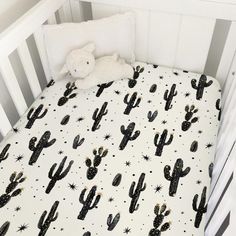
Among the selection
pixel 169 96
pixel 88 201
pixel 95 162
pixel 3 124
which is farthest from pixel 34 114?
pixel 169 96

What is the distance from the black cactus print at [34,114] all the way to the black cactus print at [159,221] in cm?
59

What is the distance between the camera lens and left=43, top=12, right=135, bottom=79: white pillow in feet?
4.04

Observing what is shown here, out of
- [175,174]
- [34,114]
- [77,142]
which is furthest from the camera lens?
[34,114]

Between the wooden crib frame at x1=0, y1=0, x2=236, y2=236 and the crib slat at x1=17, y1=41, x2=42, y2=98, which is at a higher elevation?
the wooden crib frame at x1=0, y1=0, x2=236, y2=236

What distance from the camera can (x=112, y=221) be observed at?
92cm

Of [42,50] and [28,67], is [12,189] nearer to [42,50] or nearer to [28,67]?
[28,67]

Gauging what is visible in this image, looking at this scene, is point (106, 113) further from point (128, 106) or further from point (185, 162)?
point (185, 162)

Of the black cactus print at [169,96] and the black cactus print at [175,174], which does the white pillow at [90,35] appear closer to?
the black cactus print at [169,96]

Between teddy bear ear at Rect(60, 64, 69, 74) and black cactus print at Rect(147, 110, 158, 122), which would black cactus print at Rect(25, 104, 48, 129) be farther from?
black cactus print at Rect(147, 110, 158, 122)

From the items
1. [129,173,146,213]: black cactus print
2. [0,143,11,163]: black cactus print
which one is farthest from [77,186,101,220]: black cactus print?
[0,143,11,163]: black cactus print

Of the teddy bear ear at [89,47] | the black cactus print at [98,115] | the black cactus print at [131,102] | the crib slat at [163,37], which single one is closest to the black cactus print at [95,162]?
the black cactus print at [98,115]

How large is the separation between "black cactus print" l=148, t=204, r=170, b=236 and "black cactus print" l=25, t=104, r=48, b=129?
59cm

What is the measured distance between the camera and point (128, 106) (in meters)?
1.24

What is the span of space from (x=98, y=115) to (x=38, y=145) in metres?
0.26
